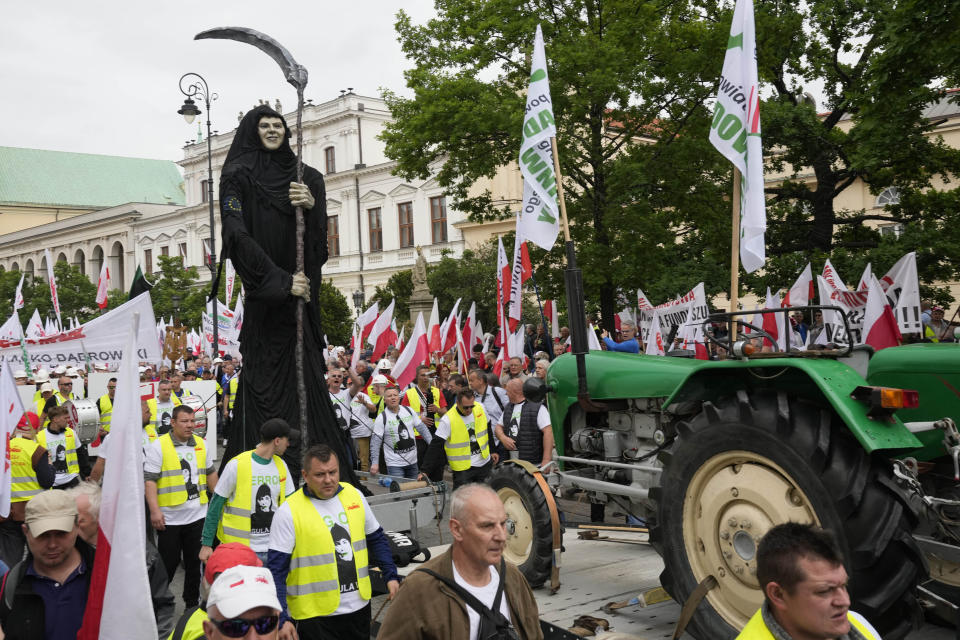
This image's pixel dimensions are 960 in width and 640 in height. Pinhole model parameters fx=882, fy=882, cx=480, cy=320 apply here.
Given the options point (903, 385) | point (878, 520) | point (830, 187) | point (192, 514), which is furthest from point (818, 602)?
point (830, 187)

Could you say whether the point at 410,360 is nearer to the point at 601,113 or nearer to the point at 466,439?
the point at 466,439

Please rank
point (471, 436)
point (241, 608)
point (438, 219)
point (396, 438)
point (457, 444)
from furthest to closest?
point (438, 219) → point (396, 438) → point (471, 436) → point (457, 444) → point (241, 608)

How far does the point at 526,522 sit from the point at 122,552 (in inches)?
139

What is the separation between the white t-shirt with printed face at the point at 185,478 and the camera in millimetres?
6938

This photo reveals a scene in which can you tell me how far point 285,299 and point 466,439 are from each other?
333 cm

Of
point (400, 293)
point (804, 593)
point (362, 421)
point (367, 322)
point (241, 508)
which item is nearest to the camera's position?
point (804, 593)

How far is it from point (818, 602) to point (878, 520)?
1.71 meters

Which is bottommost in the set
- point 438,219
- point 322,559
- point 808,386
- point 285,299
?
point 322,559

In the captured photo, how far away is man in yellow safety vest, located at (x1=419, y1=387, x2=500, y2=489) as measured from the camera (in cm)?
937

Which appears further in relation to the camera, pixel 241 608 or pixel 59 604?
pixel 59 604

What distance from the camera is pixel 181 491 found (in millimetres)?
7012

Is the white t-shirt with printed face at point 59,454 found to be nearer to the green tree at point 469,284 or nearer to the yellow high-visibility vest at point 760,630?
the yellow high-visibility vest at point 760,630

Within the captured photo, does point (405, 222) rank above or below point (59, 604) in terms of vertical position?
above

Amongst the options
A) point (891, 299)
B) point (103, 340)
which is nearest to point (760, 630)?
point (103, 340)
